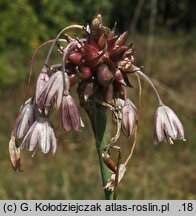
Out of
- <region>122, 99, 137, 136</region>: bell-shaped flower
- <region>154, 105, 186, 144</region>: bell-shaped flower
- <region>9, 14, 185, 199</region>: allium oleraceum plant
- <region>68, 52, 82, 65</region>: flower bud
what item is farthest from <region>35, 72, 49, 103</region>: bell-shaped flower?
<region>154, 105, 186, 144</region>: bell-shaped flower

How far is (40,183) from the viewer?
15.7 ft

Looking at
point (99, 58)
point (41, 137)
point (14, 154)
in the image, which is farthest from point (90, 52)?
point (14, 154)

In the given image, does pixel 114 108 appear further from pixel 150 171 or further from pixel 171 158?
pixel 171 158

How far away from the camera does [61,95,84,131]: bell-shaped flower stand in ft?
5.11

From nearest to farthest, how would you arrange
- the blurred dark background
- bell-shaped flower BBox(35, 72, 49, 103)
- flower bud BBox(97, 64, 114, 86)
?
flower bud BBox(97, 64, 114, 86) < bell-shaped flower BBox(35, 72, 49, 103) < the blurred dark background

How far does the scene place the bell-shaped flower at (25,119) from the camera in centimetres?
162

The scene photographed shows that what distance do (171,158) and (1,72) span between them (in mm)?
3138

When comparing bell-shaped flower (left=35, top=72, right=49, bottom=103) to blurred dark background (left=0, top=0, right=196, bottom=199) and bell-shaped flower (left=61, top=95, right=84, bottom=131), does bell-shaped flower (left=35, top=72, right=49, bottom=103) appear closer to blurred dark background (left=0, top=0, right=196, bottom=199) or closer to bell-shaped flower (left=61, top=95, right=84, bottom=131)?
bell-shaped flower (left=61, top=95, right=84, bottom=131)

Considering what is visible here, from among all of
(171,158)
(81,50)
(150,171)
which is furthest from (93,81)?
(171,158)

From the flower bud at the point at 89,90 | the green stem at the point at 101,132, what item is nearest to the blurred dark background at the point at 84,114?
the green stem at the point at 101,132

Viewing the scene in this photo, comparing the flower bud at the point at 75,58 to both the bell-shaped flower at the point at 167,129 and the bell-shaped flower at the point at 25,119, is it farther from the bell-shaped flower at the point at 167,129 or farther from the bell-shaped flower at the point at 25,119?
the bell-shaped flower at the point at 167,129

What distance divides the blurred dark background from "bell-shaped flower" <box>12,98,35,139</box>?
200 mm

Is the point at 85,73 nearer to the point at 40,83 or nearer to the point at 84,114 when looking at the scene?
the point at 40,83

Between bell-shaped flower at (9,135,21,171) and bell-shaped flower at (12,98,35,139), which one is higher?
bell-shaped flower at (12,98,35,139)
